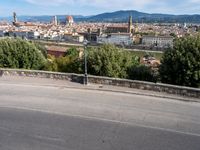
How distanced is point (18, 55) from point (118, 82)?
9008 millimetres

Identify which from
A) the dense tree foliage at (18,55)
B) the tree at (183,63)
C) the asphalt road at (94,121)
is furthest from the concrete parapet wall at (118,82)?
the dense tree foliage at (18,55)

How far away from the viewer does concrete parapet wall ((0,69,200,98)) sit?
16.1 meters

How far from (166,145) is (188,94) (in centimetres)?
610

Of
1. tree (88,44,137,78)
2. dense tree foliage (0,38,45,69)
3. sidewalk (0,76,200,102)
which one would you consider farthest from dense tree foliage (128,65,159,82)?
dense tree foliage (0,38,45,69)

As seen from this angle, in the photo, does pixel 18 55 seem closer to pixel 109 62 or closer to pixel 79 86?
pixel 79 86

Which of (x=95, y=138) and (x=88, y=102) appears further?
(x=88, y=102)

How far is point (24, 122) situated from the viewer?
12.9 meters

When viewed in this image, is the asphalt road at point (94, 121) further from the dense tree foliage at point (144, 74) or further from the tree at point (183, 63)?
the dense tree foliage at point (144, 74)

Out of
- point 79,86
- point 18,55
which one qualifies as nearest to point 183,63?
point 79,86

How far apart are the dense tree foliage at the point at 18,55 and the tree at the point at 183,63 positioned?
32.9 ft

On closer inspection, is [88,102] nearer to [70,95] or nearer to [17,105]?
[70,95]

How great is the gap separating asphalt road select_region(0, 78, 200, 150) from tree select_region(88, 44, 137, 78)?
2.93m

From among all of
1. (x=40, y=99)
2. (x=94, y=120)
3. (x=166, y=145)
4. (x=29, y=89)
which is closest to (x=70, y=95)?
(x=40, y=99)

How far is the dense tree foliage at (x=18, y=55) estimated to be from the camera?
2348 centimetres
